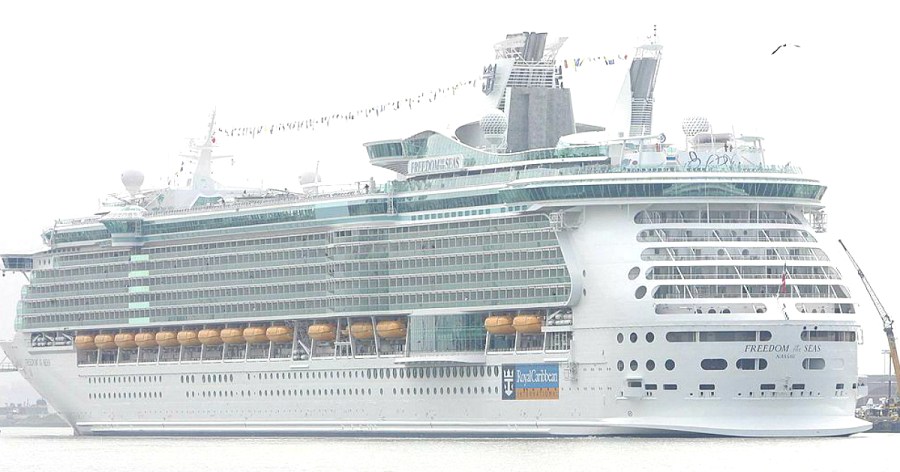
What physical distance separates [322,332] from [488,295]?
33.0 ft

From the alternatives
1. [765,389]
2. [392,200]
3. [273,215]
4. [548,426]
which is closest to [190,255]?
[273,215]

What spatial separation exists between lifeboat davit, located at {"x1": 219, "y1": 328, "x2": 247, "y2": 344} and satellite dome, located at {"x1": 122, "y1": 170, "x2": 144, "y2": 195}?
14.5 metres

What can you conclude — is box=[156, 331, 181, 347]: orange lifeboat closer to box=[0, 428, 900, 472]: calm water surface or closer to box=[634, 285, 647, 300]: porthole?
box=[0, 428, 900, 472]: calm water surface

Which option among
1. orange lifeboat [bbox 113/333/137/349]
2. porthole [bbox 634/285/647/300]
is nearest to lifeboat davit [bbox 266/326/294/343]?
orange lifeboat [bbox 113/333/137/349]

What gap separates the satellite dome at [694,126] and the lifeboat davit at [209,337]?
84.6 ft

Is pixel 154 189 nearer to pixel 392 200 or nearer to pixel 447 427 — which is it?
pixel 392 200

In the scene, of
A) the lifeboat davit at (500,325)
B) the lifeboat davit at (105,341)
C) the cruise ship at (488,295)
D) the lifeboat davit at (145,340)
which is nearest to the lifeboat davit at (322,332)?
the cruise ship at (488,295)

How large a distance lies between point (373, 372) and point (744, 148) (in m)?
19.1

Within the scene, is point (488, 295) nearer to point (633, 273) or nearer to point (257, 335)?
point (633, 273)

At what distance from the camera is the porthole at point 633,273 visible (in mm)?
84500

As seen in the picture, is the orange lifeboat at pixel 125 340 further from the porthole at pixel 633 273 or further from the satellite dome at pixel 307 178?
the porthole at pixel 633 273

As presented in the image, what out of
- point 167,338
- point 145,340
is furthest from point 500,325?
point 145,340

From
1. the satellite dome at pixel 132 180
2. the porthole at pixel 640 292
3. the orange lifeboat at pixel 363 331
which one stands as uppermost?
the satellite dome at pixel 132 180

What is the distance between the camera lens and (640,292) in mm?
84000
